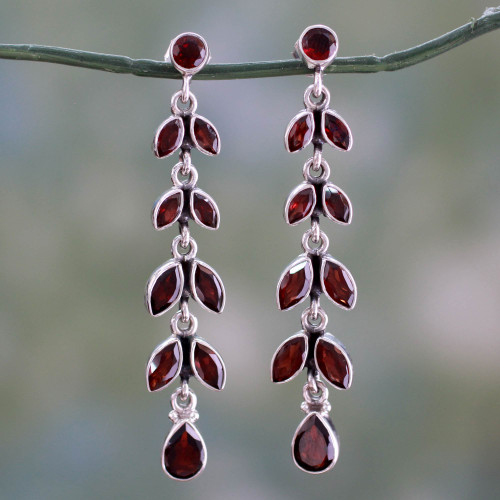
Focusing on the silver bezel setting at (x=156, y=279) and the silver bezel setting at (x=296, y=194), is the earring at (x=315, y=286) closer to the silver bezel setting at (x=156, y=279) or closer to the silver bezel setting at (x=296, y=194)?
the silver bezel setting at (x=296, y=194)

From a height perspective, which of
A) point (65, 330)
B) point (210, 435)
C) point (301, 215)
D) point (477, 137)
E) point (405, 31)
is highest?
point (405, 31)

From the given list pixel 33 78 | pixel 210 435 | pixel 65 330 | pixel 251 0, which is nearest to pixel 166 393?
pixel 210 435

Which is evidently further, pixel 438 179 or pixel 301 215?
pixel 438 179

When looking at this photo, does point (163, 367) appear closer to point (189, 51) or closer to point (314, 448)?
point (314, 448)

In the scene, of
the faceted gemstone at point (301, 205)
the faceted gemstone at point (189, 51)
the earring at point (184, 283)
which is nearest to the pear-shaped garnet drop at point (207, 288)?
the earring at point (184, 283)

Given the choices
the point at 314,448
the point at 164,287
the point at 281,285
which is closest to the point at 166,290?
the point at 164,287

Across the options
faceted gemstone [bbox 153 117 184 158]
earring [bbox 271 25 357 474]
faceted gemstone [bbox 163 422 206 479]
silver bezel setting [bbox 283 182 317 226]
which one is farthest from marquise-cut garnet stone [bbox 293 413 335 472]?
faceted gemstone [bbox 153 117 184 158]

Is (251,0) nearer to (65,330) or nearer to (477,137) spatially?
(477,137)
